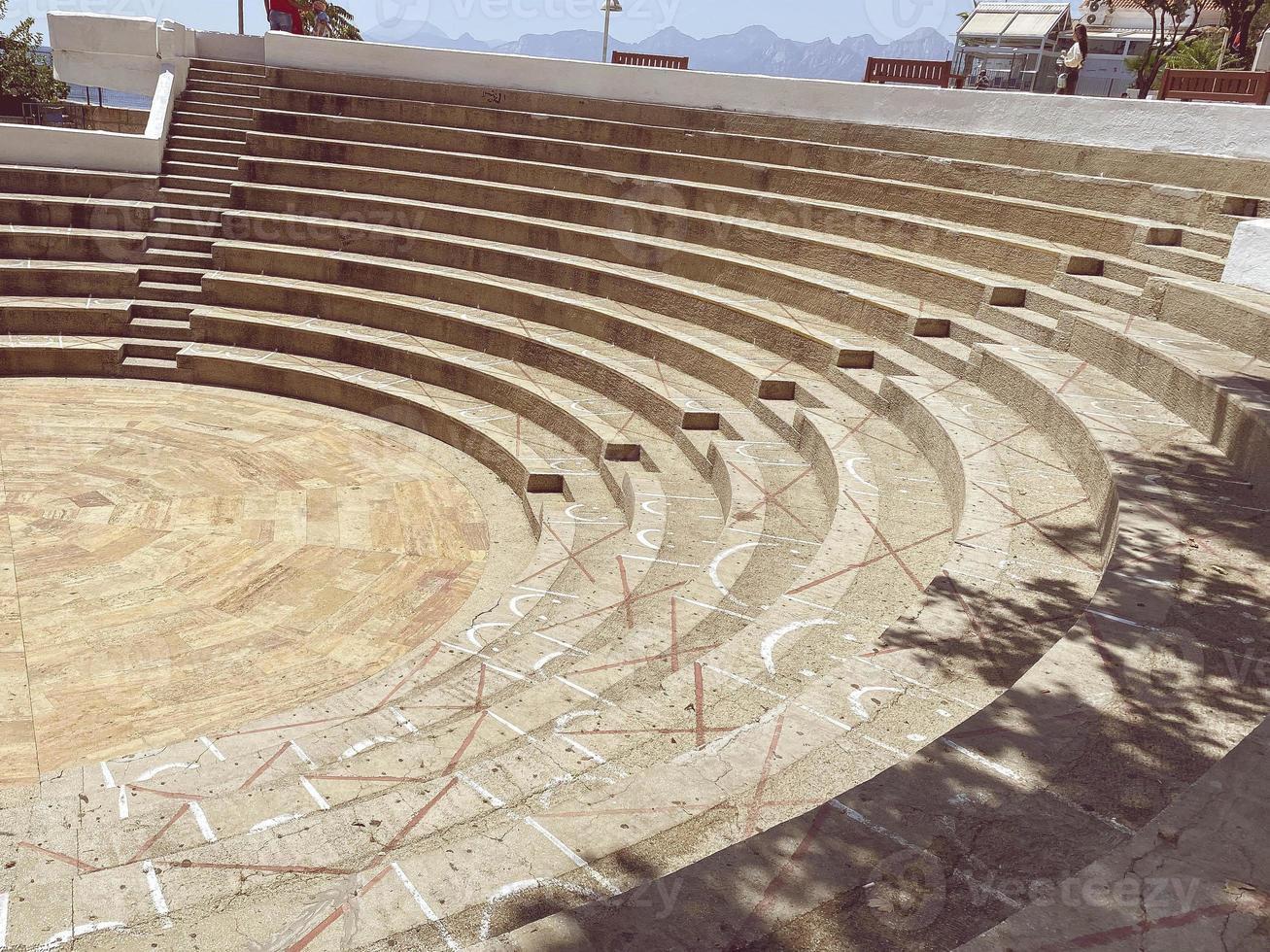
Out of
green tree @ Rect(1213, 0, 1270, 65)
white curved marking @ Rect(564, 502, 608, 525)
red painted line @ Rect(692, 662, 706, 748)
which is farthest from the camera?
green tree @ Rect(1213, 0, 1270, 65)

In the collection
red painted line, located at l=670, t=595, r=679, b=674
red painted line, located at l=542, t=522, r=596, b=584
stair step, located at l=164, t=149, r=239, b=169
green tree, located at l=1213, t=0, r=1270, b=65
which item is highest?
green tree, located at l=1213, t=0, r=1270, b=65

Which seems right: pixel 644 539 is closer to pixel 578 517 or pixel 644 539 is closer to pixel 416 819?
pixel 578 517

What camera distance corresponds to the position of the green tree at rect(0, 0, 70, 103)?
80.2ft

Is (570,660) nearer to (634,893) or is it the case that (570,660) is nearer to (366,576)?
(366,576)

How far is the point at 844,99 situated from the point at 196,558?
9703 mm

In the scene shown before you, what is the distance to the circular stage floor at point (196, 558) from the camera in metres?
5.62

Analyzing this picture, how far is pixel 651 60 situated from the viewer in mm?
15266

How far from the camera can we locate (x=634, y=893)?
2.39m

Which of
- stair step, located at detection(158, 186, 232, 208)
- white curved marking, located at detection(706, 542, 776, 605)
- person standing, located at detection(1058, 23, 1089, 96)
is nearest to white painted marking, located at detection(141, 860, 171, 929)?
white curved marking, located at detection(706, 542, 776, 605)

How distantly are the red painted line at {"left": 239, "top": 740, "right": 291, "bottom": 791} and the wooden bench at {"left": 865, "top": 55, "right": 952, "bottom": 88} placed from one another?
12.2 m

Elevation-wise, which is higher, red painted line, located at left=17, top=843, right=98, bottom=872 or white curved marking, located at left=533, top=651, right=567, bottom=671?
red painted line, located at left=17, top=843, right=98, bottom=872

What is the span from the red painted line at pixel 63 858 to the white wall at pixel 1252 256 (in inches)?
332

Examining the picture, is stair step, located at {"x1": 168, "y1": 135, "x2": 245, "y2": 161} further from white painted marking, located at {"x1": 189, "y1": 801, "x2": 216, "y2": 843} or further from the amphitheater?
white painted marking, located at {"x1": 189, "y1": 801, "x2": 216, "y2": 843}

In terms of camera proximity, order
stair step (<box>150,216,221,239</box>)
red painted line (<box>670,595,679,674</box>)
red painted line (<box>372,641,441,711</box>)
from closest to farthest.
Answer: red painted line (<box>670,595,679,674</box>) < red painted line (<box>372,641,441,711</box>) < stair step (<box>150,216,221,239</box>)
